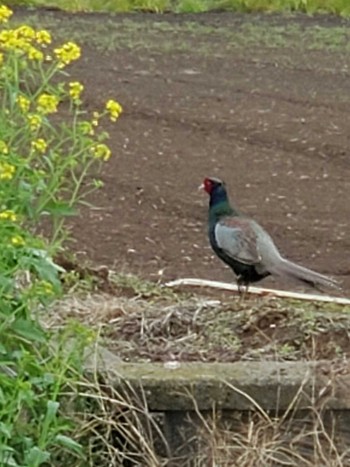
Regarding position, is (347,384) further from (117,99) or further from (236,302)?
(117,99)

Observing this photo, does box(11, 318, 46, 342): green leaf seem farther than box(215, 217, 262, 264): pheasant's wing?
No

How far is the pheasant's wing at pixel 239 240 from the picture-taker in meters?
6.27

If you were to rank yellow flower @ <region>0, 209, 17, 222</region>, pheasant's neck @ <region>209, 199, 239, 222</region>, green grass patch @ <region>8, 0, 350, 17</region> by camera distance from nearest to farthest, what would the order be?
yellow flower @ <region>0, 209, 17, 222</region>, pheasant's neck @ <region>209, 199, 239, 222</region>, green grass patch @ <region>8, 0, 350, 17</region>

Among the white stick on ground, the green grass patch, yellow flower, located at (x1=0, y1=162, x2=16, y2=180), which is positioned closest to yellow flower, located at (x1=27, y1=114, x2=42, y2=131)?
yellow flower, located at (x1=0, y1=162, x2=16, y2=180)

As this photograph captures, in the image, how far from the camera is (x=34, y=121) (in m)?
4.33

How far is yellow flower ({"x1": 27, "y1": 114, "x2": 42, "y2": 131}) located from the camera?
14.2ft

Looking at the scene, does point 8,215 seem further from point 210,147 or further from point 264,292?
point 210,147

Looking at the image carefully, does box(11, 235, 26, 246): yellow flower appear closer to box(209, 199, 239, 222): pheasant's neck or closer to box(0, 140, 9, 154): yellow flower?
box(0, 140, 9, 154): yellow flower

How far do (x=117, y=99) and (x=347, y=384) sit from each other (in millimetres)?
7869

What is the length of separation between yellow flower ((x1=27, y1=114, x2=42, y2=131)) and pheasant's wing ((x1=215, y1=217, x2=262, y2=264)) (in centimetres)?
203

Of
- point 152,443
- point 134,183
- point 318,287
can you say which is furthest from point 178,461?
point 134,183

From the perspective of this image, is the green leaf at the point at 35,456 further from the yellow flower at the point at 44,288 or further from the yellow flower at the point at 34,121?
the yellow flower at the point at 34,121

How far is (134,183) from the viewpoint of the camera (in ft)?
31.6

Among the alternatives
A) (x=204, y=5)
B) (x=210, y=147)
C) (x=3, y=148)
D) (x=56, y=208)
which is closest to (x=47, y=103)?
(x=3, y=148)
